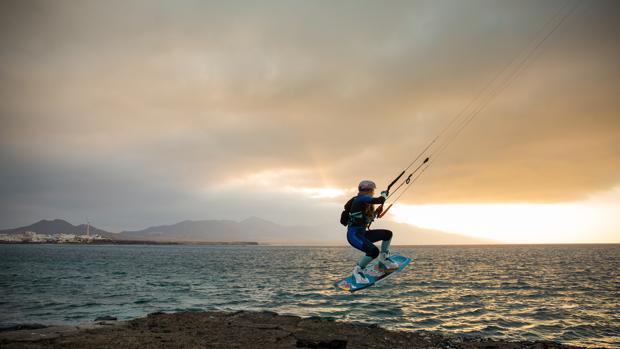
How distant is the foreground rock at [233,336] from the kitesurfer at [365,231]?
5.21 m

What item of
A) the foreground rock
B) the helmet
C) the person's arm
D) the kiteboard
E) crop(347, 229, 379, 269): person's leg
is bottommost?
the foreground rock

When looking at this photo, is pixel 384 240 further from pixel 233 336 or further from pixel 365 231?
pixel 233 336

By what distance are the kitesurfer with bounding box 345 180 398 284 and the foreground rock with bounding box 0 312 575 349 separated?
17.1 ft

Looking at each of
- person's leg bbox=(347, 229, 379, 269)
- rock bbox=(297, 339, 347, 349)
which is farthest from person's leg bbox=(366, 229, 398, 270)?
Result: rock bbox=(297, 339, 347, 349)

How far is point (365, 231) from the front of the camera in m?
12.9

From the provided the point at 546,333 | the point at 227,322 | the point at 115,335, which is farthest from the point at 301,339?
the point at 546,333

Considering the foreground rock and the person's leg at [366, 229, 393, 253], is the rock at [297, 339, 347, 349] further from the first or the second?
the person's leg at [366, 229, 393, 253]

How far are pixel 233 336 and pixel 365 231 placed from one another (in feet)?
28.6

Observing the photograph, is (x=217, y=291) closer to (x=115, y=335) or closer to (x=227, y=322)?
(x=227, y=322)

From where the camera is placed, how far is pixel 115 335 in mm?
16000

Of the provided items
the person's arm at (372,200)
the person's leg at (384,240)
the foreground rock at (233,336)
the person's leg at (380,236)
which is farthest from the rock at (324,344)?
the person's arm at (372,200)

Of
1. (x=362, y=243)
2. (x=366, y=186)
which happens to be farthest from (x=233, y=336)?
(x=366, y=186)

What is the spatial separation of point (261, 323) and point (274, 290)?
760 inches

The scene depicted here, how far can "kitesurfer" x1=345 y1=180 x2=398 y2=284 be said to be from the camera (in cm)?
1241
